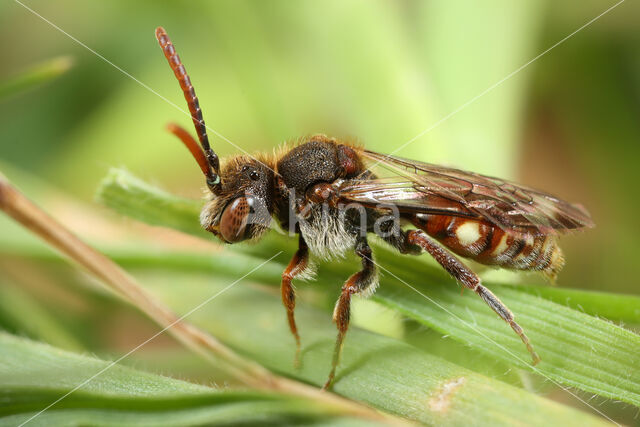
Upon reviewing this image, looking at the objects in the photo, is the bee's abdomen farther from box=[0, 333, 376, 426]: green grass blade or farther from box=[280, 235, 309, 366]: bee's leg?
box=[0, 333, 376, 426]: green grass blade

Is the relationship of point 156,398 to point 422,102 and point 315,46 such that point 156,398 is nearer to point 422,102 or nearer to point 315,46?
point 422,102

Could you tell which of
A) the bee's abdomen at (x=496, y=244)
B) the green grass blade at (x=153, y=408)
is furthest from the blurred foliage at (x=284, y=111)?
→ the green grass blade at (x=153, y=408)

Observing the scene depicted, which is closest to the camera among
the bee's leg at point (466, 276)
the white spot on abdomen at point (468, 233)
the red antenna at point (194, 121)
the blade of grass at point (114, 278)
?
the blade of grass at point (114, 278)

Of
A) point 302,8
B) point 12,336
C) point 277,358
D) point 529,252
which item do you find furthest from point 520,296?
point 302,8

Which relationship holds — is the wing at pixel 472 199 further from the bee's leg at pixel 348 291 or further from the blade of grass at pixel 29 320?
the blade of grass at pixel 29 320

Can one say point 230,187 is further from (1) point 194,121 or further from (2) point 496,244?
(2) point 496,244
